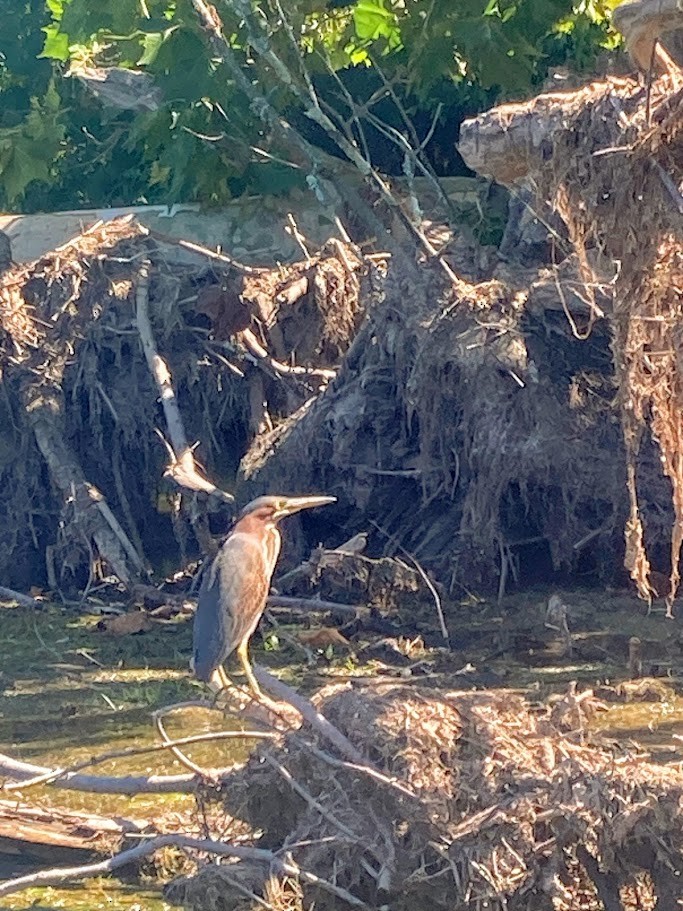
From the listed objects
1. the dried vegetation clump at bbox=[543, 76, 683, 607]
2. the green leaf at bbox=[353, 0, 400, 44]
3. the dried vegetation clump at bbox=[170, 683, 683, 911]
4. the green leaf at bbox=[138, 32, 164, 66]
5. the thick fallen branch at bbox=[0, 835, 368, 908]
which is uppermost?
the green leaf at bbox=[353, 0, 400, 44]

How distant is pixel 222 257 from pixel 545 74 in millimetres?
2338

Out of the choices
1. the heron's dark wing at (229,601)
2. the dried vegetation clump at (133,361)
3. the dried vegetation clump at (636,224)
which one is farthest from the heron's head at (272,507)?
the dried vegetation clump at (133,361)

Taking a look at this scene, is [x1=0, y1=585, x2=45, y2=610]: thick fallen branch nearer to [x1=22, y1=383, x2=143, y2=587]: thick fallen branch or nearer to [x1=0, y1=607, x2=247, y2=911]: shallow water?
[x1=0, y1=607, x2=247, y2=911]: shallow water

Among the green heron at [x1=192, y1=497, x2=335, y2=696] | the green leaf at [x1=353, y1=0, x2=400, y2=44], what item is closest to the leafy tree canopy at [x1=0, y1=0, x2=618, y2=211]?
the green leaf at [x1=353, y1=0, x2=400, y2=44]

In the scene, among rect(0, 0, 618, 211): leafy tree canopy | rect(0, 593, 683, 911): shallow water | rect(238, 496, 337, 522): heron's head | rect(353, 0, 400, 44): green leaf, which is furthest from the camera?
rect(353, 0, 400, 44): green leaf

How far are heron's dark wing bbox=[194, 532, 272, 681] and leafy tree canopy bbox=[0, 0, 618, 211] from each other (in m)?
3.70

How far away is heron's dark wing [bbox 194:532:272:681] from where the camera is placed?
19.0ft

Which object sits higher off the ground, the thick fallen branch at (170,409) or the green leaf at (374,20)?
the green leaf at (374,20)

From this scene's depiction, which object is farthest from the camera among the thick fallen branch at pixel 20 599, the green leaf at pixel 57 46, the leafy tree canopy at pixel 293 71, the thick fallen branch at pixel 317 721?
the green leaf at pixel 57 46

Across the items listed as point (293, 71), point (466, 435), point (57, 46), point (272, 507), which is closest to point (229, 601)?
point (272, 507)

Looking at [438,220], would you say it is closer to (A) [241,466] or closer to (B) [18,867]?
(A) [241,466]

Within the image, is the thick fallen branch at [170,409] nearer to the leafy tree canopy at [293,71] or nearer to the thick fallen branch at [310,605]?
the thick fallen branch at [310,605]

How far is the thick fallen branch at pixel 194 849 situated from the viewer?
13.5ft

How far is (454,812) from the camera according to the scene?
13.4 ft
